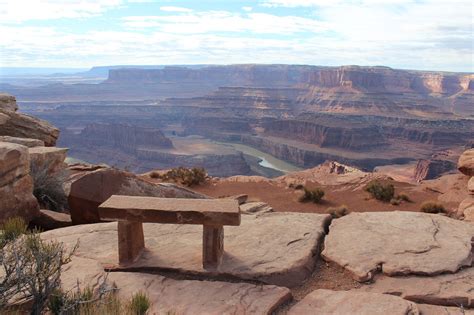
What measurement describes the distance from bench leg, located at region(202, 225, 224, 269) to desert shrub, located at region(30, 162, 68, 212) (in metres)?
6.16

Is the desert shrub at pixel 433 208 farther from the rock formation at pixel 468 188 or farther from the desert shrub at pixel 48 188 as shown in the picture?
the desert shrub at pixel 48 188

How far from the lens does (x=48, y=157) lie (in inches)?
426

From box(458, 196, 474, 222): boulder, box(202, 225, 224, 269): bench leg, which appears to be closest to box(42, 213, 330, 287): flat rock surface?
box(202, 225, 224, 269): bench leg

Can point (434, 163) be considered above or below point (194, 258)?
below

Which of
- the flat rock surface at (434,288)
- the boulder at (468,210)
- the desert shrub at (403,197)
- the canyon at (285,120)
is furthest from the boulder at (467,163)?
the canyon at (285,120)

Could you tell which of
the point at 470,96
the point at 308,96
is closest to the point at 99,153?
the point at 308,96

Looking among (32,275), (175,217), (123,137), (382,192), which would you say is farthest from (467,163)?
(123,137)

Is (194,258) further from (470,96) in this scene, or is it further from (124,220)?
(470,96)

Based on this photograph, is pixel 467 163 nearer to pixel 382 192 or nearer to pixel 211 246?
pixel 382 192

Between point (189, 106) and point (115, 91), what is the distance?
57724 mm

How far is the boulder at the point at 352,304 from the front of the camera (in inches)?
183

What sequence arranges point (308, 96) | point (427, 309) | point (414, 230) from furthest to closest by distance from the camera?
point (308, 96), point (414, 230), point (427, 309)

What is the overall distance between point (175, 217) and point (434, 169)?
61.5 metres

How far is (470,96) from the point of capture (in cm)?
14600
